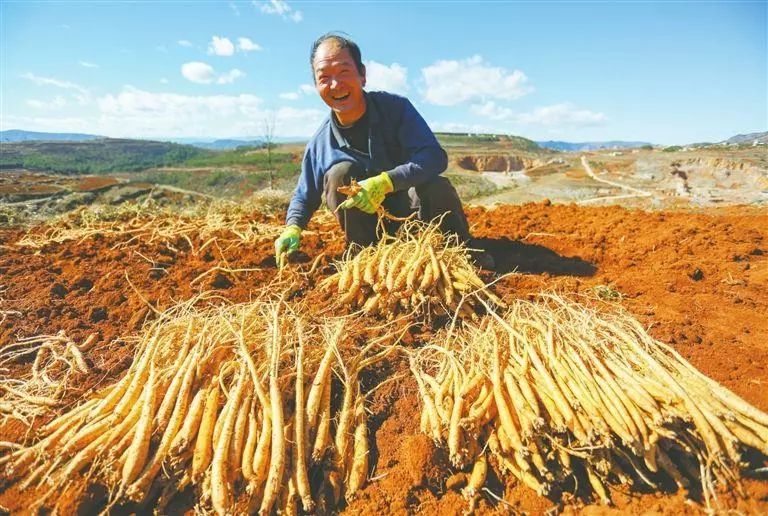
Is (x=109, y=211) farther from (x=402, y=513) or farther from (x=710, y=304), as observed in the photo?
(x=710, y=304)

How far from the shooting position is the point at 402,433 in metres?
1.77

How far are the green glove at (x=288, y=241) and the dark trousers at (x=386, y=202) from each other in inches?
12.8

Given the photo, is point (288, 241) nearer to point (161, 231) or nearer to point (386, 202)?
point (386, 202)

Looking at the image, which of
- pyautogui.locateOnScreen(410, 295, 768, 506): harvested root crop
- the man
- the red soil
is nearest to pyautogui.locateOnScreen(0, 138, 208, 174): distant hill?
the red soil

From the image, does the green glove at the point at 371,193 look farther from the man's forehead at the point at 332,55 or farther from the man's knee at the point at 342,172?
the man's forehead at the point at 332,55

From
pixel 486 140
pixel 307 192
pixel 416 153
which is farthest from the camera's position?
pixel 486 140

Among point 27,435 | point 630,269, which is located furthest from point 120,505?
point 630,269

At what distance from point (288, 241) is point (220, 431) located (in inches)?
62.8

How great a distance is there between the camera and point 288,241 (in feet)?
9.90

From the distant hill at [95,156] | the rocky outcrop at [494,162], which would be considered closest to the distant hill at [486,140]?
the rocky outcrop at [494,162]

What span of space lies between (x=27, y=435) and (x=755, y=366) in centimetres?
301

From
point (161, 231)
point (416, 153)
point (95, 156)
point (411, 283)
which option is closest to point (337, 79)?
point (416, 153)

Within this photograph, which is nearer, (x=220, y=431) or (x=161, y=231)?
(x=220, y=431)

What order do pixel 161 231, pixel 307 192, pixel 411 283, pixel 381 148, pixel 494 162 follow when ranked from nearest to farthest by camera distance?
pixel 411 283, pixel 381 148, pixel 307 192, pixel 161 231, pixel 494 162
